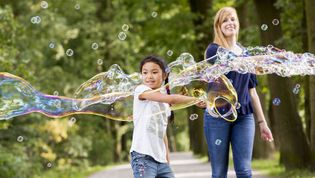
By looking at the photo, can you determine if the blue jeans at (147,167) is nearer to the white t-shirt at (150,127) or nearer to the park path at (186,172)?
the white t-shirt at (150,127)

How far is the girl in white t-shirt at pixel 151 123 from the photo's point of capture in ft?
21.0

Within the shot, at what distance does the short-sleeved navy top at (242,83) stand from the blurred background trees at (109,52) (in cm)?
571

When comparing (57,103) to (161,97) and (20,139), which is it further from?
(20,139)

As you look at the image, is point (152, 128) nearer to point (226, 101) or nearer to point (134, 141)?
point (134, 141)

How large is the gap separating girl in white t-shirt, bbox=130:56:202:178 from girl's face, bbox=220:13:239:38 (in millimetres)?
663

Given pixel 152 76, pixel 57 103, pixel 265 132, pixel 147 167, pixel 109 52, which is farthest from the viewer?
pixel 109 52

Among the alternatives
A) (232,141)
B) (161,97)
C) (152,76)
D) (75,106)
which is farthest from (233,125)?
(75,106)

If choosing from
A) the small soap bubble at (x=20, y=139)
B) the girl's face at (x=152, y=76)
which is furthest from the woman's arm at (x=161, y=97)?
the small soap bubble at (x=20, y=139)

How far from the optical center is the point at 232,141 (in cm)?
678

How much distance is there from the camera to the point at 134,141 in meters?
6.50

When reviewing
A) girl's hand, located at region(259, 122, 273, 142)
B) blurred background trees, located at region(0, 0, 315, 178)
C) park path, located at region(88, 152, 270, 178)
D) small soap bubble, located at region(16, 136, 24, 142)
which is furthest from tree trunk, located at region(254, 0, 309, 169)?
girl's hand, located at region(259, 122, 273, 142)

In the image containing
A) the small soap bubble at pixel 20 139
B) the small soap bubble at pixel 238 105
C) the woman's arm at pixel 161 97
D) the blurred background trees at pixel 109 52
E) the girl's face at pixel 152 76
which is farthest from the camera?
the small soap bubble at pixel 20 139

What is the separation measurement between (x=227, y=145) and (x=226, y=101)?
45 cm

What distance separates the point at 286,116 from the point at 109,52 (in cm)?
2013
